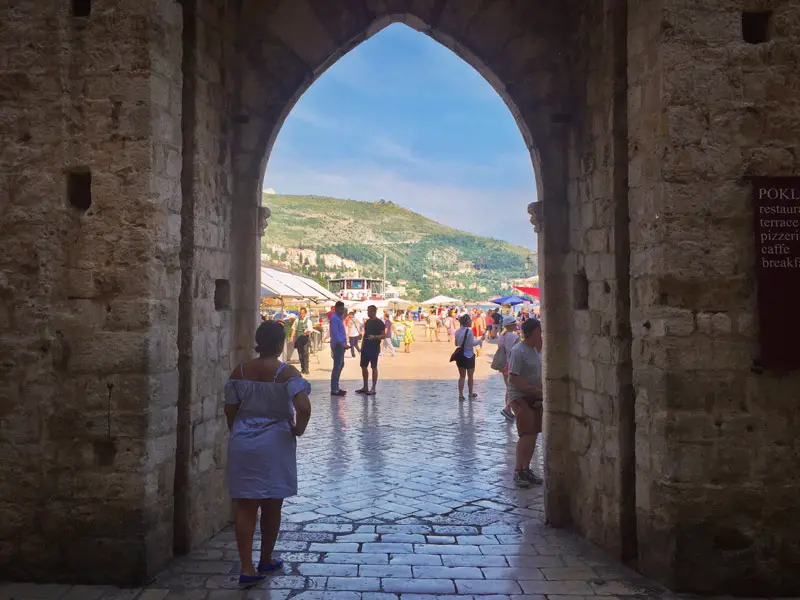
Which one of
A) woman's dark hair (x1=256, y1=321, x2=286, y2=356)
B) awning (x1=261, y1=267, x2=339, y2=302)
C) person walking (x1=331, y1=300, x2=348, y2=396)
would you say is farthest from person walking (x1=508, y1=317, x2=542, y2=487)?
awning (x1=261, y1=267, x2=339, y2=302)

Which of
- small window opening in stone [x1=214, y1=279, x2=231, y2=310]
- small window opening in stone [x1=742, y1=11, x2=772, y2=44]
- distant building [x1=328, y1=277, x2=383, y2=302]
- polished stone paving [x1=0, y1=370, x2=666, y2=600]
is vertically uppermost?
distant building [x1=328, y1=277, x2=383, y2=302]

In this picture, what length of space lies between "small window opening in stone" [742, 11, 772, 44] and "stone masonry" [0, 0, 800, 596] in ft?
0.08

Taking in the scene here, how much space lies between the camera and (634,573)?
156 inches

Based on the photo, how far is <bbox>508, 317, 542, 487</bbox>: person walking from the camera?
19.3 ft

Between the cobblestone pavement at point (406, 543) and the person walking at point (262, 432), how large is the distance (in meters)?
0.45

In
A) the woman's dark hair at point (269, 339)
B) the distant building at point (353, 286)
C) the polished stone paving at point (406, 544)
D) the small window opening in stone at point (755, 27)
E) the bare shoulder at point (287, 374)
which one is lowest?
the polished stone paving at point (406, 544)

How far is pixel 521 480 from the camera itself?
5.96 m

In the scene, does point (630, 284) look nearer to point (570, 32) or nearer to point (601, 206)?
point (601, 206)

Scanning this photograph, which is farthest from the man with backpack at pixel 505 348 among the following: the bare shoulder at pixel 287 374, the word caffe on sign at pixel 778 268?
the bare shoulder at pixel 287 374

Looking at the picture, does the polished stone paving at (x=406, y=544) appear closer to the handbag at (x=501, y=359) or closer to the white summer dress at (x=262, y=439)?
the white summer dress at (x=262, y=439)

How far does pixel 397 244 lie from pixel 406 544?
126504 millimetres

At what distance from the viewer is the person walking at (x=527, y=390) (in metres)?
5.88

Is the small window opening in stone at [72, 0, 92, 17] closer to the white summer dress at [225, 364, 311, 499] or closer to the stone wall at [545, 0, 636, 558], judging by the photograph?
the white summer dress at [225, 364, 311, 499]

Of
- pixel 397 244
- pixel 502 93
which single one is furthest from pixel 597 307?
pixel 397 244
